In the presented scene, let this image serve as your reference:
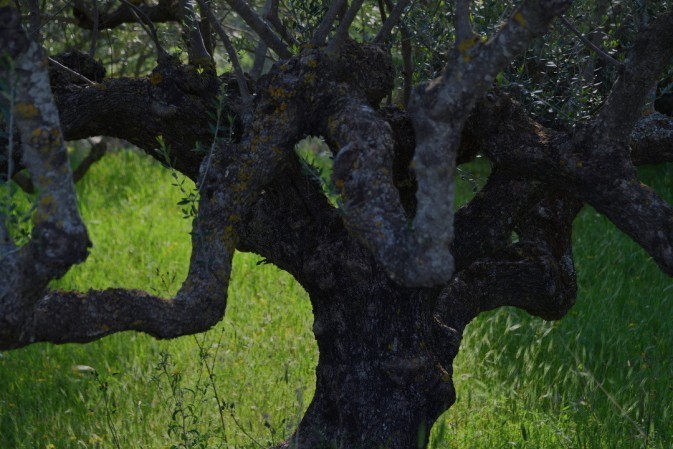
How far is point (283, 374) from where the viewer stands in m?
5.70

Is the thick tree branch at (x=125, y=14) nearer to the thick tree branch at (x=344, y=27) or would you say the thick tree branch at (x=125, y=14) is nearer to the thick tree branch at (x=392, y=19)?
the thick tree branch at (x=392, y=19)

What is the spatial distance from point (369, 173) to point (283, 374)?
2.95 meters

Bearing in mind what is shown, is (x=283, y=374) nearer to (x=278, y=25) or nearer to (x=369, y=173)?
(x=278, y=25)

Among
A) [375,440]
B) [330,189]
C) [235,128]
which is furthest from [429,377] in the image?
[235,128]

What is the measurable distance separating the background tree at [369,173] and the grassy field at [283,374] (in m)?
0.75

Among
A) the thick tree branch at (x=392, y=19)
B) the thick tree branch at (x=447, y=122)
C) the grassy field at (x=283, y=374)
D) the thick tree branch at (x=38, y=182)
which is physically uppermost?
the thick tree branch at (x=392, y=19)

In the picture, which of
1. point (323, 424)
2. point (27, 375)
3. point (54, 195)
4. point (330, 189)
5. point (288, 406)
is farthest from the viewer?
point (27, 375)

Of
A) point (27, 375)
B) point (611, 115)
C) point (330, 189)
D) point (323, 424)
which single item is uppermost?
point (611, 115)

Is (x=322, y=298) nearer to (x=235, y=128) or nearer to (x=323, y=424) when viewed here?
(x=323, y=424)

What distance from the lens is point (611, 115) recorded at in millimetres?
3420

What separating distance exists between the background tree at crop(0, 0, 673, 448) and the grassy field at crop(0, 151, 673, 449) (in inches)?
29.4

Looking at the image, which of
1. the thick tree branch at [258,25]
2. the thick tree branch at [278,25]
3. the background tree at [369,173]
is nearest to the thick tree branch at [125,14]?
the background tree at [369,173]

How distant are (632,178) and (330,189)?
51.3 inches

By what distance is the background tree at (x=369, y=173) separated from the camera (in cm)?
283
